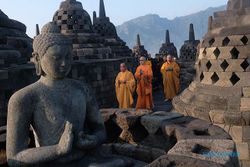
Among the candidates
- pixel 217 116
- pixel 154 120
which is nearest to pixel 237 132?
pixel 217 116

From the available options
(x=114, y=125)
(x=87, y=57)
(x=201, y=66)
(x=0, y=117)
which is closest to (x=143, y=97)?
(x=87, y=57)

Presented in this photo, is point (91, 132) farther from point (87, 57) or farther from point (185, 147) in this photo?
point (87, 57)

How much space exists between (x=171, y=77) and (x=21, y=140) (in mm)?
9212

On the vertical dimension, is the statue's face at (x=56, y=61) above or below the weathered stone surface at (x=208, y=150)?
above

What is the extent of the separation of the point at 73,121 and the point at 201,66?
13.3ft

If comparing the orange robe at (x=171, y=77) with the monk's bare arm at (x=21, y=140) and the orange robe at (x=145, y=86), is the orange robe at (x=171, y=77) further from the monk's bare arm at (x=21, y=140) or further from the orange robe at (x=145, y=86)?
the monk's bare arm at (x=21, y=140)

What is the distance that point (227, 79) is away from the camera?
5.81 meters

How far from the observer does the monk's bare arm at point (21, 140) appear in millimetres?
2660

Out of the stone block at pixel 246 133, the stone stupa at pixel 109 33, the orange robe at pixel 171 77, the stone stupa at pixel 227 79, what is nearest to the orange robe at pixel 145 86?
the orange robe at pixel 171 77

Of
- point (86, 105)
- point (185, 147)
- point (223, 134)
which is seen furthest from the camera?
point (223, 134)

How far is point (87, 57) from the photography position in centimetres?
1101

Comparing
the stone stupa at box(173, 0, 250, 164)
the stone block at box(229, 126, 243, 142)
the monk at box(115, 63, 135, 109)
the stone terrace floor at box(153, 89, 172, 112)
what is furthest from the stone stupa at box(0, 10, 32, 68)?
the stone block at box(229, 126, 243, 142)

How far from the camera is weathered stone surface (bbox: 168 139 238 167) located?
263cm

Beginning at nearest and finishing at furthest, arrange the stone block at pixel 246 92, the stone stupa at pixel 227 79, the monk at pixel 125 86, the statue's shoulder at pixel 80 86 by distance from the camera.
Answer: the statue's shoulder at pixel 80 86, the stone stupa at pixel 227 79, the stone block at pixel 246 92, the monk at pixel 125 86
